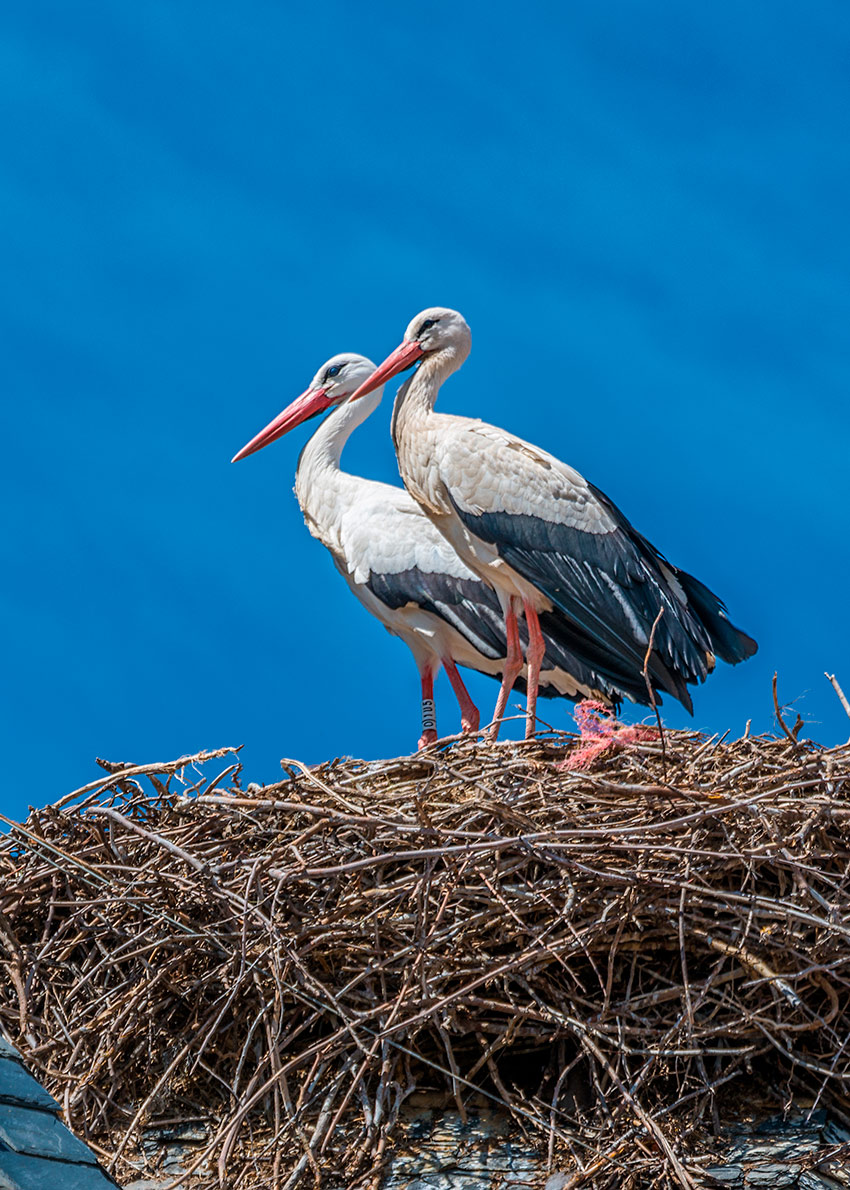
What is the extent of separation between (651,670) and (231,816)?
264cm

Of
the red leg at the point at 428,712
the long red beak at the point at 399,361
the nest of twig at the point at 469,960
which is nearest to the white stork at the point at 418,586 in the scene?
the red leg at the point at 428,712

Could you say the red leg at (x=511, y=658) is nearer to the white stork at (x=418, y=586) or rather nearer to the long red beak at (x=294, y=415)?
the white stork at (x=418, y=586)

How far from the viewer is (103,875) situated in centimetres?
499

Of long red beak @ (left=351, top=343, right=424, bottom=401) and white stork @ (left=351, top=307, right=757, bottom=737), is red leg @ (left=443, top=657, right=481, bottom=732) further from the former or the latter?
long red beak @ (left=351, top=343, right=424, bottom=401)

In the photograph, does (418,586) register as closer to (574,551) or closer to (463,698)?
(463,698)

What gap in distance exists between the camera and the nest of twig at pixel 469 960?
14.8 ft

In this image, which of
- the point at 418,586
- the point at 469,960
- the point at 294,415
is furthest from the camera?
the point at 294,415

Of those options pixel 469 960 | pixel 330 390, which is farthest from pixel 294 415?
pixel 469 960

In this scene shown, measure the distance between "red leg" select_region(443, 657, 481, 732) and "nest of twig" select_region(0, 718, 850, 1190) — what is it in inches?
123

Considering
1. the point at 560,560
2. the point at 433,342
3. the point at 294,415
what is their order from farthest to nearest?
1. the point at 294,415
2. the point at 433,342
3. the point at 560,560

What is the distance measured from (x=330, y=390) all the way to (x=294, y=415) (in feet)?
0.95

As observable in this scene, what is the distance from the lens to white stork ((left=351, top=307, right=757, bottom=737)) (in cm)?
718

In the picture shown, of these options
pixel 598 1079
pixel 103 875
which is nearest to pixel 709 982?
pixel 598 1079

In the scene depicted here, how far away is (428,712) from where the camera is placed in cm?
850
